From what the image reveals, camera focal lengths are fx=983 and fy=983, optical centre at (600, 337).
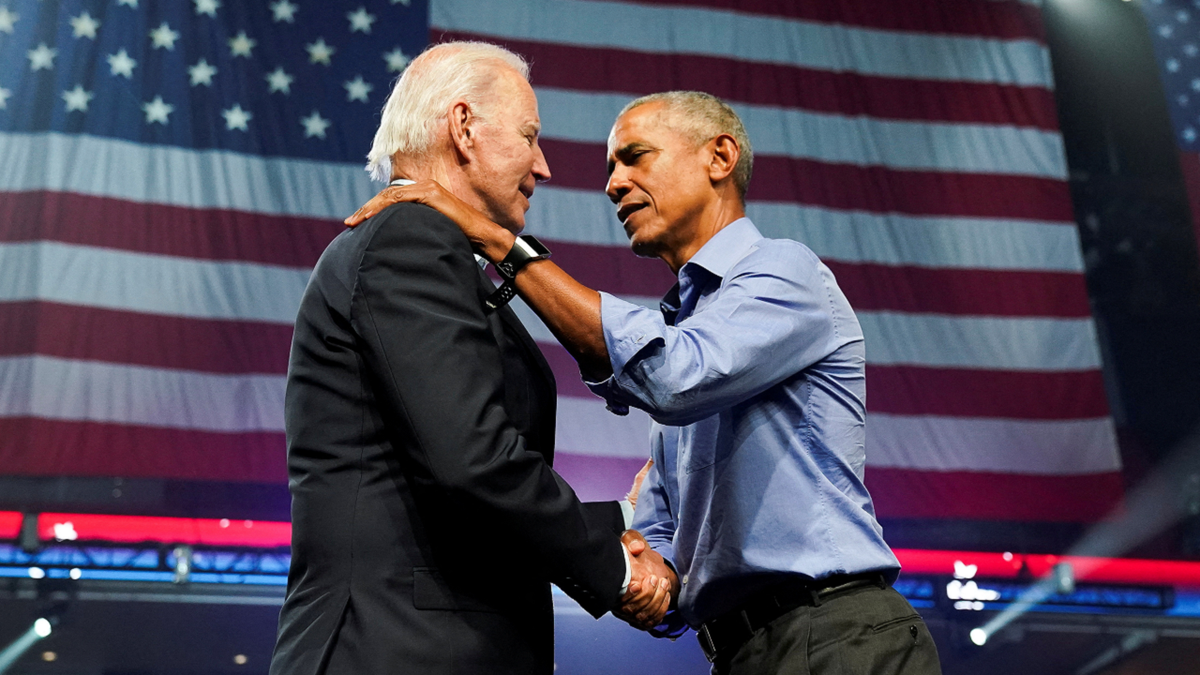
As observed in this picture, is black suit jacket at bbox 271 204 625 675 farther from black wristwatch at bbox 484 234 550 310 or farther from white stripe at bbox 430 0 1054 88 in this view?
white stripe at bbox 430 0 1054 88

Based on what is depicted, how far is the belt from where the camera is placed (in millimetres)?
1502

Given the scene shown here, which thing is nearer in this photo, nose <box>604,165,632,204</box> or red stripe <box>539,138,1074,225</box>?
nose <box>604,165,632,204</box>

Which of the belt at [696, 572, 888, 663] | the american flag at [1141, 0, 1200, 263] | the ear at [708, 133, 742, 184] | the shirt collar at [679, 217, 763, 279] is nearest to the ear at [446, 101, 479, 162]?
the shirt collar at [679, 217, 763, 279]

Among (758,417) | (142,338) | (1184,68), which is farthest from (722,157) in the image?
(1184,68)

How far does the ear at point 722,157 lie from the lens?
2.01 meters

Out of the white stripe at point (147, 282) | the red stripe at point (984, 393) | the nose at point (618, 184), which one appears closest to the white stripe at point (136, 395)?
the white stripe at point (147, 282)

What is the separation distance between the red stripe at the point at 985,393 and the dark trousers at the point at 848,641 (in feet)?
15.6

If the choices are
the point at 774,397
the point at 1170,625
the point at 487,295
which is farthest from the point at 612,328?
the point at 1170,625

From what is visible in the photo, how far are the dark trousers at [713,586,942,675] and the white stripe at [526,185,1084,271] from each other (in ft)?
16.1

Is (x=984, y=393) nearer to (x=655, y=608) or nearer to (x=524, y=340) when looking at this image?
(x=655, y=608)

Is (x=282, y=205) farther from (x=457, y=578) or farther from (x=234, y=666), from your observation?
(x=457, y=578)

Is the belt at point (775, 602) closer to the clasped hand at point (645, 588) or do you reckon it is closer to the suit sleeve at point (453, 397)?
the clasped hand at point (645, 588)

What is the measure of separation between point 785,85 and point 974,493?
2877 millimetres

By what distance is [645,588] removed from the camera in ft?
4.77
